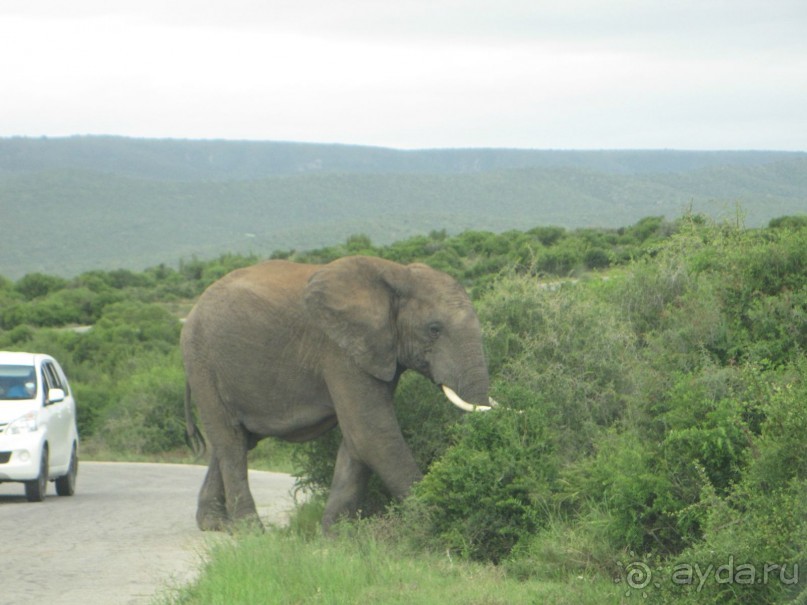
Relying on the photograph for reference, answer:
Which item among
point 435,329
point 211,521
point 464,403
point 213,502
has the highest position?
point 435,329

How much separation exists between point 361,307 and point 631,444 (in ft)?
10.6

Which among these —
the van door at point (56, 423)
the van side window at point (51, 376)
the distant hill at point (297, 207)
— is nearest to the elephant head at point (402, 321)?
the van door at point (56, 423)

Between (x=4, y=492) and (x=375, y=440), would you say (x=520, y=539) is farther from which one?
(x=4, y=492)

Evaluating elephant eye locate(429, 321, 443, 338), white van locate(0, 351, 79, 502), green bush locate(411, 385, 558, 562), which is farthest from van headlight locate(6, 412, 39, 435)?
green bush locate(411, 385, 558, 562)

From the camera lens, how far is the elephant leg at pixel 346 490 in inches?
496

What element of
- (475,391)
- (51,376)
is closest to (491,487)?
(475,391)

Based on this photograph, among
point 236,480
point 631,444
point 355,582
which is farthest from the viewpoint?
point 236,480

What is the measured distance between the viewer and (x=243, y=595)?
9.12 meters

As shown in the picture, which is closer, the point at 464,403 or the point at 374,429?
the point at 464,403

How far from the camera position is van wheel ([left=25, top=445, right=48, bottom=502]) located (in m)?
17.8

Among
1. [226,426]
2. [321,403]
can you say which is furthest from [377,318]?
[226,426]

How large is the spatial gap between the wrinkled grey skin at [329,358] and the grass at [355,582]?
76.5 inches

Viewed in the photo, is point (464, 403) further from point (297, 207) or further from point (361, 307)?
point (297, 207)

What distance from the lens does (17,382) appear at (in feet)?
61.0
